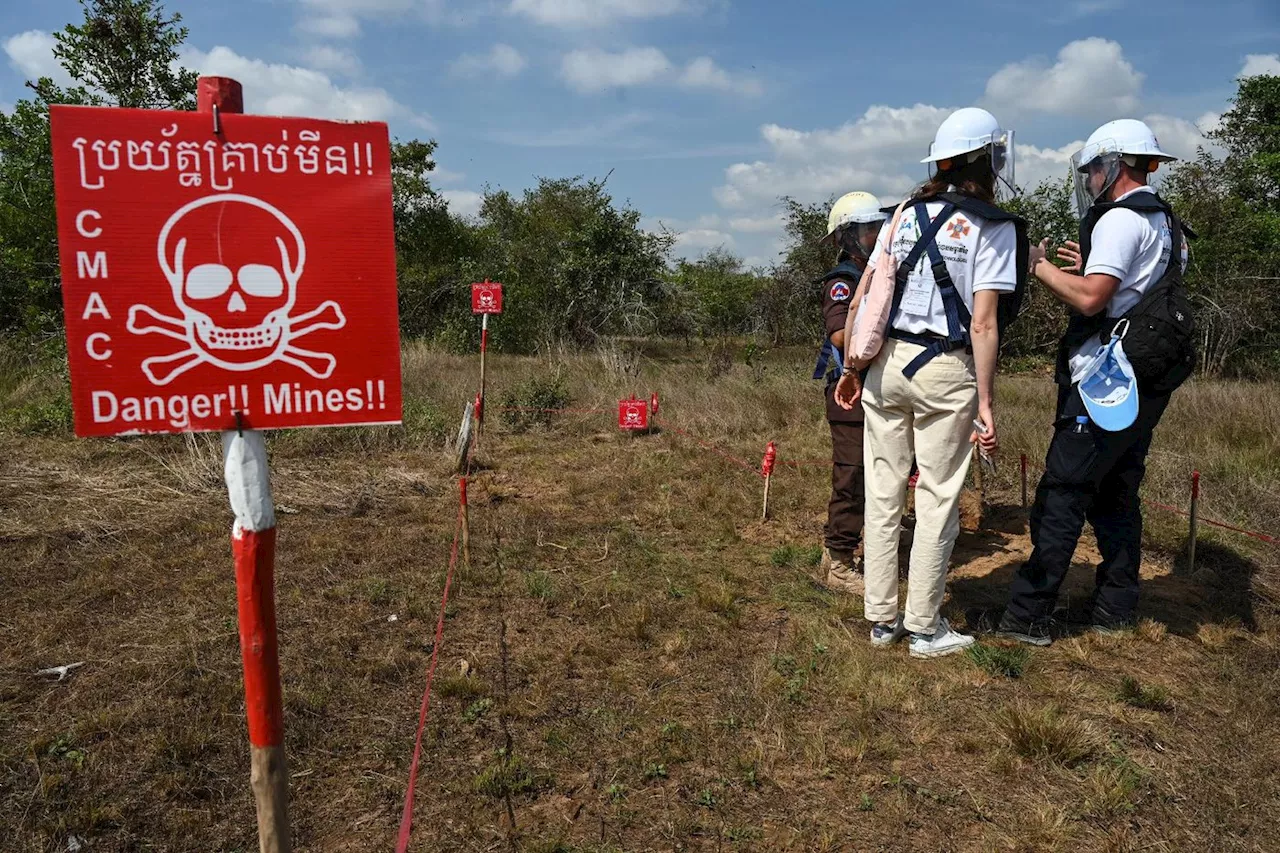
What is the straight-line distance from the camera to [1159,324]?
3221 mm

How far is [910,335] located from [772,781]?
1697 millimetres

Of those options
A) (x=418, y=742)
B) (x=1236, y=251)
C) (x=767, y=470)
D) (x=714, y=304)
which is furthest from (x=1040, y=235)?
(x=418, y=742)

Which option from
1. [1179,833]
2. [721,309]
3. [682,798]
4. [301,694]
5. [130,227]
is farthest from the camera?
[721,309]

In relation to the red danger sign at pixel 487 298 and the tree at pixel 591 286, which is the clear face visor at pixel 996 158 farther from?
the tree at pixel 591 286

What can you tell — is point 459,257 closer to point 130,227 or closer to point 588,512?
point 588,512

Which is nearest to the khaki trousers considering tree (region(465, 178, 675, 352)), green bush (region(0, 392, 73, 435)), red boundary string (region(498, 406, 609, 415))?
red boundary string (region(498, 406, 609, 415))

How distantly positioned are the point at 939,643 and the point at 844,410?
1.29 m

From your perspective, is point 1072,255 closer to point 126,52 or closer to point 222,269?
point 222,269

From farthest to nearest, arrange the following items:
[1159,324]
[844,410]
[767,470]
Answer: [767,470]
[844,410]
[1159,324]

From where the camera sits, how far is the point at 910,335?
3199 mm

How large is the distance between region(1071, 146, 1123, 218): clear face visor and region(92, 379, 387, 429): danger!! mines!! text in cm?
300

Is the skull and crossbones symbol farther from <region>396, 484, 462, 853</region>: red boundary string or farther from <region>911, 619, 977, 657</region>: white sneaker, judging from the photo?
<region>911, 619, 977, 657</region>: white sneaker

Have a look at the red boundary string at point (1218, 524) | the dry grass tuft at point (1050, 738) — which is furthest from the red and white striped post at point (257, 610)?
the red boundary string at point (1218, 524)

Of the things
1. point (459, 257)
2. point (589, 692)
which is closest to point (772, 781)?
point (589, 692)
